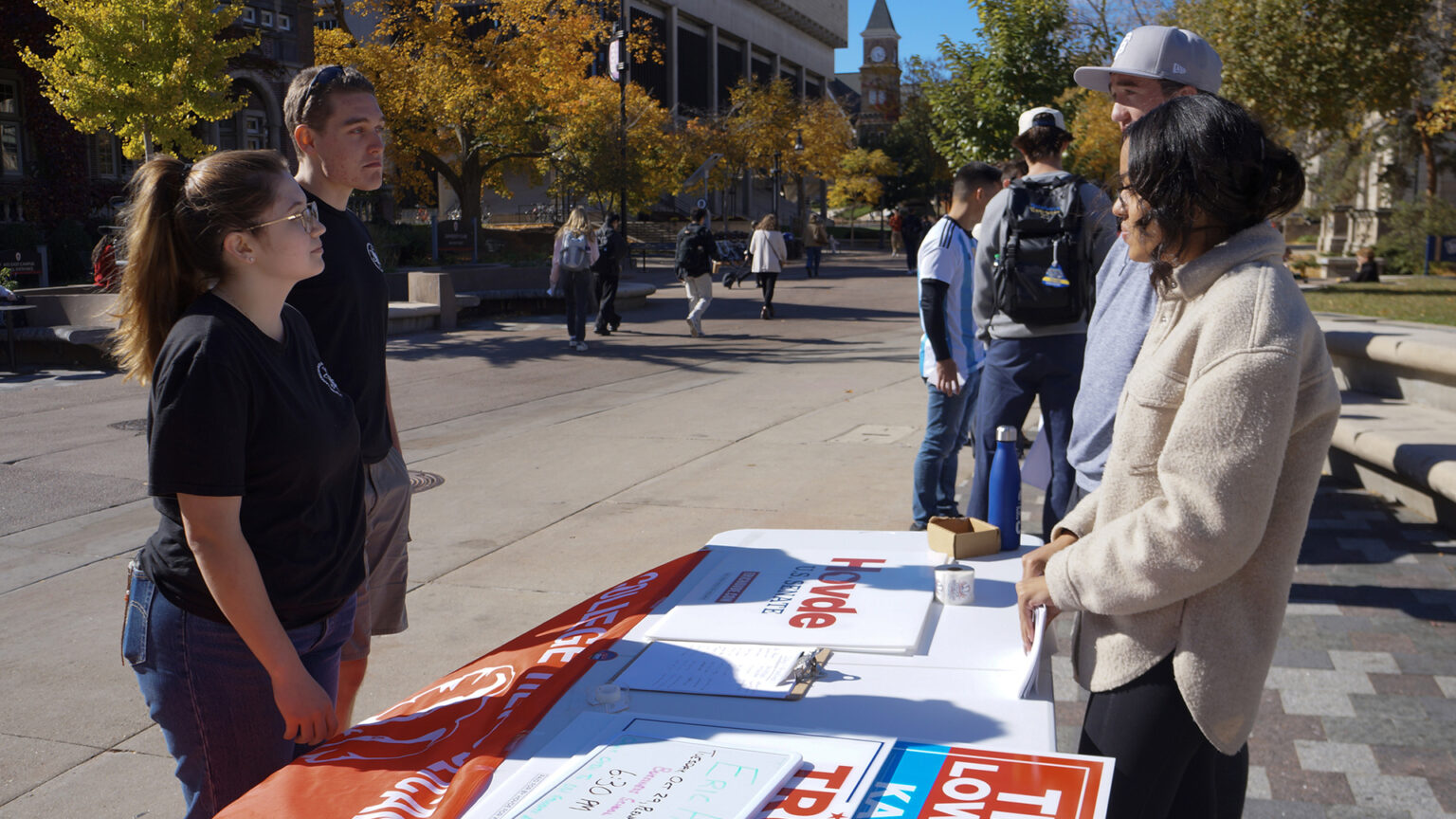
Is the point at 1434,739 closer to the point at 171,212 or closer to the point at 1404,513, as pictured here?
the point at 1404,513

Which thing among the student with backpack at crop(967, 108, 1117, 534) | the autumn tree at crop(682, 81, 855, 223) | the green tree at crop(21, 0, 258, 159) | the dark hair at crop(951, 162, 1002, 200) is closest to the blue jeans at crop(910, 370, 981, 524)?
the student with backpack at crop(967, 108, 1117, 534)

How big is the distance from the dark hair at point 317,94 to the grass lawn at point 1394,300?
11184 millimetres

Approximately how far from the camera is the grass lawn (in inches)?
525

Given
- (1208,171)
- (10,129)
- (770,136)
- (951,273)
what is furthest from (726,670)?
(770,136)

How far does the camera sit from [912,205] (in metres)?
70.7

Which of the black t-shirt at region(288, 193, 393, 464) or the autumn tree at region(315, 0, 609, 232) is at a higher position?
the autumn tree at region(315, 0, 609, 232)

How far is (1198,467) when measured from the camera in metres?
1.67

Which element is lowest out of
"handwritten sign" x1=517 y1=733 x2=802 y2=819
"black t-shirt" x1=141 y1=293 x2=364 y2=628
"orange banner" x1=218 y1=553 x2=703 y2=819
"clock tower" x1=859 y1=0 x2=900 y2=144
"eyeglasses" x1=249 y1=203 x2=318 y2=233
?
"orange banner" x1=218 y1=553 x2=703 y2=819

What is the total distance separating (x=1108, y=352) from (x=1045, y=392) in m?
1.54

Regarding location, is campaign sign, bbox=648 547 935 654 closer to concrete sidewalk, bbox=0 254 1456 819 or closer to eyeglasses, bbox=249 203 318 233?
eyeglasses, bbox=249 203 318 233

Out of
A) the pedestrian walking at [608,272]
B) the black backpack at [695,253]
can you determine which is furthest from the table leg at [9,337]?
the black backpack at [695,253]

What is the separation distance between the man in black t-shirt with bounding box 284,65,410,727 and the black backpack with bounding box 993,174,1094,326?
268 centimetres

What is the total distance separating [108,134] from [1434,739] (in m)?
31.3

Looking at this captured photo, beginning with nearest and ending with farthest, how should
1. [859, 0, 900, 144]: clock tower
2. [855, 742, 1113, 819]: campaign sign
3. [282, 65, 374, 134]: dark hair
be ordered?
[855, 742, 1113, 819]: campaign sign, [282, 65, 374, 134]: dark hair, [859, 0, 900, 144]: clock tower
